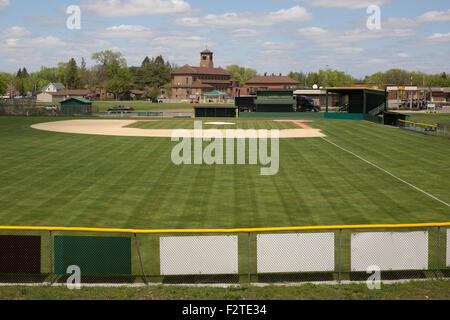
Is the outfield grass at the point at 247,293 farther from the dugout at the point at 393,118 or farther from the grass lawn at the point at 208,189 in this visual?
the dugout at the point at 393,118

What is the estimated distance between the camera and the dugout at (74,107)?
73.2m

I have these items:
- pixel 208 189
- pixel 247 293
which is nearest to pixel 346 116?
pixel 208 189

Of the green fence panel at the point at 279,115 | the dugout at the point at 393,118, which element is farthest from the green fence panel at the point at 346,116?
the dugout at the point at 393,118

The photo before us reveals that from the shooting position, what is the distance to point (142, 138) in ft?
142

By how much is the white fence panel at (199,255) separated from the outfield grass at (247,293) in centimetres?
59

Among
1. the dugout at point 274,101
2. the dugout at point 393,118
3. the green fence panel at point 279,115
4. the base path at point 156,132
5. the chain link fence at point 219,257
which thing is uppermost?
the dugout at point 274,101

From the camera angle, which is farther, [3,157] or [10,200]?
[3,157]

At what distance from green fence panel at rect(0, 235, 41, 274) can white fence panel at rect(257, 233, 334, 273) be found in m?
6.06

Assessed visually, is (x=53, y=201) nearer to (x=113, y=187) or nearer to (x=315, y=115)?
(x=113, y=187)

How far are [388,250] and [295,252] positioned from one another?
2.55m

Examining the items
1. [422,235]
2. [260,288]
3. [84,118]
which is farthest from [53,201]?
[84,118]
